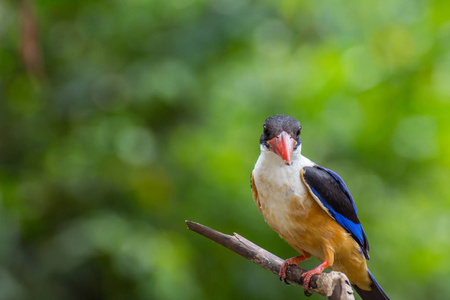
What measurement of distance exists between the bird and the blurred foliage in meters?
1.50

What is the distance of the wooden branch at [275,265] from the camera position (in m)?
1.72

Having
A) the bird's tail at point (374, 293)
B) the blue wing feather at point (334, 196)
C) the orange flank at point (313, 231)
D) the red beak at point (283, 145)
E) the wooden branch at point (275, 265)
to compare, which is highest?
the red beak at point (283, 145)

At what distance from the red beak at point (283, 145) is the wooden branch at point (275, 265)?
0.33 metres

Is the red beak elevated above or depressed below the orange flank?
above

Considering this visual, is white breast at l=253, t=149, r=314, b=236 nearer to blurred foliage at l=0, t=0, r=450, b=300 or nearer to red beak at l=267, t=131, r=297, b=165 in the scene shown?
red beak at l=267, t=131, r=297, b=165

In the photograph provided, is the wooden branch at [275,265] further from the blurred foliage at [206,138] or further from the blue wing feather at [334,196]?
the blurred foliage at [206,138]

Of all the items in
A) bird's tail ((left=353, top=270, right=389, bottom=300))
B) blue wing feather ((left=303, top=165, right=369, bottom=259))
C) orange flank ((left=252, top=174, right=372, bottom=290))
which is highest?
blue wing feather ((left=303, top=165, right=369, bottom=259))

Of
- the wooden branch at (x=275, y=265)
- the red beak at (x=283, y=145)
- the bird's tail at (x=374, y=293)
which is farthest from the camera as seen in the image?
the bird's tail at (x=374, y=293)

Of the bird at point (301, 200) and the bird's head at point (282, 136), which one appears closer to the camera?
the bird's head at point (282, 136)

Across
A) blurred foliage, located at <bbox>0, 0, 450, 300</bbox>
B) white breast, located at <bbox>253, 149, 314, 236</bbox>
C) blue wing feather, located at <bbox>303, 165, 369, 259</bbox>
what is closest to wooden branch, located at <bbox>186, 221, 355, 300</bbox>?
white breast, located at <bbox>253, 149, 314, 236</bbox>

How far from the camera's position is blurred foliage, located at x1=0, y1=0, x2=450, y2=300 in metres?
3.92

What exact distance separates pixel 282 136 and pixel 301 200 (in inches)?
11.5

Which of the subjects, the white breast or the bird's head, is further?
the white breast

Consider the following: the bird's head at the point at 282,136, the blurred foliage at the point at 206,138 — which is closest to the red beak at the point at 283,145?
the bird's head at the point at 282,136
